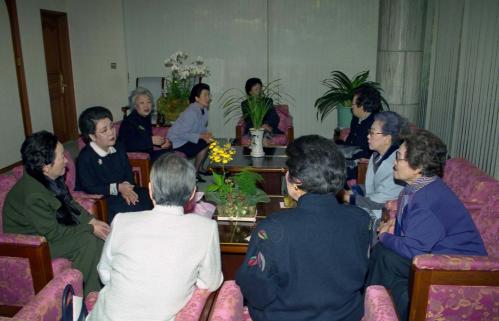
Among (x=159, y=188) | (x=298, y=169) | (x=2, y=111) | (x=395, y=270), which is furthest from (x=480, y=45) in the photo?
(x=2, y=111)

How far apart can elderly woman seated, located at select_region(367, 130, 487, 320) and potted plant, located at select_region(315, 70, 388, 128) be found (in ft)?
13.2

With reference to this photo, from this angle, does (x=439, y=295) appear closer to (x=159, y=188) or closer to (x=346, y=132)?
(x=159, y=188)

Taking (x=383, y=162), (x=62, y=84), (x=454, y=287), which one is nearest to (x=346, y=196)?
(x=383, y=162)

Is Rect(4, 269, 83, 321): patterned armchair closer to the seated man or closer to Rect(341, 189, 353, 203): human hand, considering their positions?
Rect(341, 189, 353, 203): human hand

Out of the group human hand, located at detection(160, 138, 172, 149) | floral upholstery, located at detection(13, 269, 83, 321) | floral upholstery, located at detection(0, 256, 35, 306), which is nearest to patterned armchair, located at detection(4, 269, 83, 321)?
floral upholstery, located at detection(13, 269, 83, 321)

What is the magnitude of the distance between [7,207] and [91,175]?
88 centimetres

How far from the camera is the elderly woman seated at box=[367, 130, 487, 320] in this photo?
213 cm

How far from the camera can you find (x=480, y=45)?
447cm

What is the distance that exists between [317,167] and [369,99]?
8.52ft

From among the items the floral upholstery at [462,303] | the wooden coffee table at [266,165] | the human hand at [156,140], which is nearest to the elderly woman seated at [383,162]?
the wooden coffee table at [266,165]

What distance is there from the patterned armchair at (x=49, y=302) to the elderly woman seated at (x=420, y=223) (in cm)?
160

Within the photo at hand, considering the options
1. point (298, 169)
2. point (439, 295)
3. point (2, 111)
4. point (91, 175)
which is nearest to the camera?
point (298, 169)

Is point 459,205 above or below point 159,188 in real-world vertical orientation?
below

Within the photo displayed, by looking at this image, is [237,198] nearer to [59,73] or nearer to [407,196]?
[407,196]
